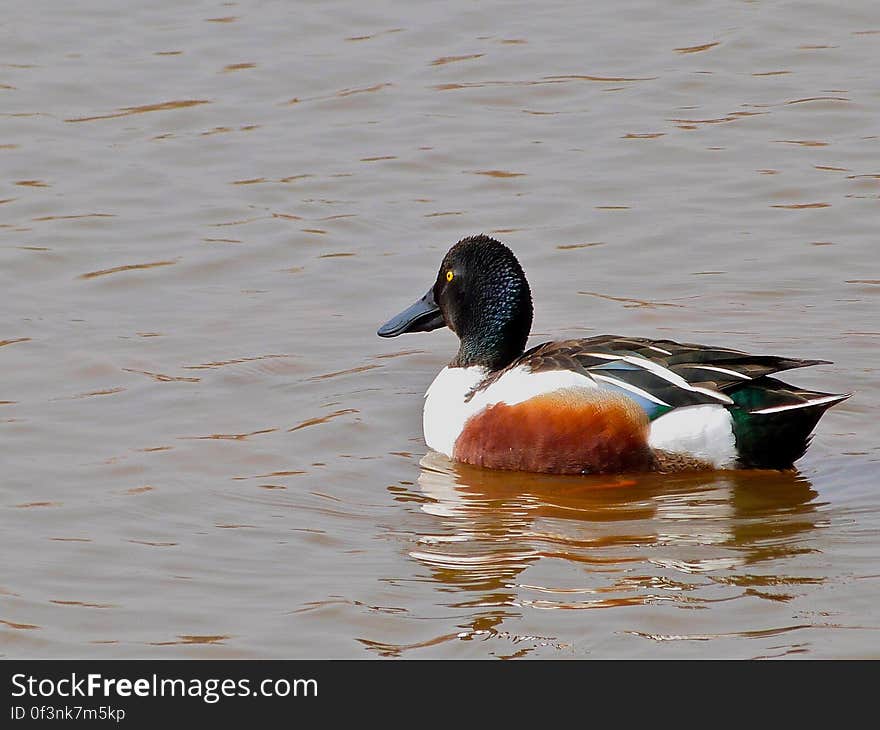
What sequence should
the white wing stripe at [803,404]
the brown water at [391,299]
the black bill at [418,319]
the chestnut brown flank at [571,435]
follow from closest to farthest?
the brown water at [391,299]
the white wing stripe at [803,404]
the chestnut brown flank at [571,435]
the black bill at [418,319]

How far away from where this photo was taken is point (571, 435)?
276 inches

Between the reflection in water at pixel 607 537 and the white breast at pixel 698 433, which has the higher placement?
the white breast at pixel 698 433

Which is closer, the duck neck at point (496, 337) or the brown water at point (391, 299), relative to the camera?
the brown water at point (391, 299)

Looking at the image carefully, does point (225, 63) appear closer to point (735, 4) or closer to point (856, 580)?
point (735, 4)

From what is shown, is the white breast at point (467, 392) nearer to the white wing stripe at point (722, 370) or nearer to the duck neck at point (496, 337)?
the duck neck at point (496, 337)

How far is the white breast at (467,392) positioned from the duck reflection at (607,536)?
0.41 ft

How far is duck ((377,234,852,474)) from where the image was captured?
22.6 ft

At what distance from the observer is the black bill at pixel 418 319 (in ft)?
26.5

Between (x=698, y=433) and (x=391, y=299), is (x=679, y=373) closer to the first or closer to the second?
(x=698, y=433)

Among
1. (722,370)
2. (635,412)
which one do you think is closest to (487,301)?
(635,412)

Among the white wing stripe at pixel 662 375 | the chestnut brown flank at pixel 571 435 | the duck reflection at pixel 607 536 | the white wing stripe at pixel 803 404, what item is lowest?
the duck reflection at pixel 607 536

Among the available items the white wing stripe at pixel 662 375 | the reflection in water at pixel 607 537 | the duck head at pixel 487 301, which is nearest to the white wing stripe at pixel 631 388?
the white wing stripe at pixel 662 375

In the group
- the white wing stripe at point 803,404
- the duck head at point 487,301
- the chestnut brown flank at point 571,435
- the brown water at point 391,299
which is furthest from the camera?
the duck head at point 487,301

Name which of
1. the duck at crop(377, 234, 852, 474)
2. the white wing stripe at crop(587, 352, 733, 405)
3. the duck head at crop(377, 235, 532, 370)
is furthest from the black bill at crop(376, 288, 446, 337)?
the white wing stripe at crop(587, 352, 733, 405)
